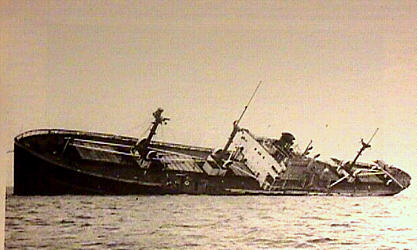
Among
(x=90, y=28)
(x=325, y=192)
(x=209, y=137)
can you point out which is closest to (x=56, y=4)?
(x=90, y=28)

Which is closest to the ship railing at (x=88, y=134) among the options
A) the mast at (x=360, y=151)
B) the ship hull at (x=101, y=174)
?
the ship hull at (x=101, y=174)

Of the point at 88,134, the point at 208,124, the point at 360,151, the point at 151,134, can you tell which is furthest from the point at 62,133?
the point at 360,151

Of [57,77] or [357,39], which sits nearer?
[57,77]

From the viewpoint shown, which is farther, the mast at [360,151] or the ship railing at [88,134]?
the mast at [360,151]

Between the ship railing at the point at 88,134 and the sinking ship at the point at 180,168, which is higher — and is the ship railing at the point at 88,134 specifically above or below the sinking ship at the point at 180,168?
above

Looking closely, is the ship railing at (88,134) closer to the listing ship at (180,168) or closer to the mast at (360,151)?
the listing ship at (180,168)

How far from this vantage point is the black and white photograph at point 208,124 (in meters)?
1.84

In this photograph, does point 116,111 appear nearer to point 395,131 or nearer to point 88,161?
point 88,161

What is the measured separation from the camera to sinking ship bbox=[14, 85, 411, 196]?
1.85m

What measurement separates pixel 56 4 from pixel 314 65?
0.76 m

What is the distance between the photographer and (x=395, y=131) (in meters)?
Result: 1.97

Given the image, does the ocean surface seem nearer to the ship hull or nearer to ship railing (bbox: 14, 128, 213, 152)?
the ship hull

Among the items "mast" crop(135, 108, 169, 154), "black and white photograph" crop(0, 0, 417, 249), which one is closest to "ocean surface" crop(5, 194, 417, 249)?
"black and white photograph" crop(0, 0, 417, 249)

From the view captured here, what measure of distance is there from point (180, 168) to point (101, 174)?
22cm
